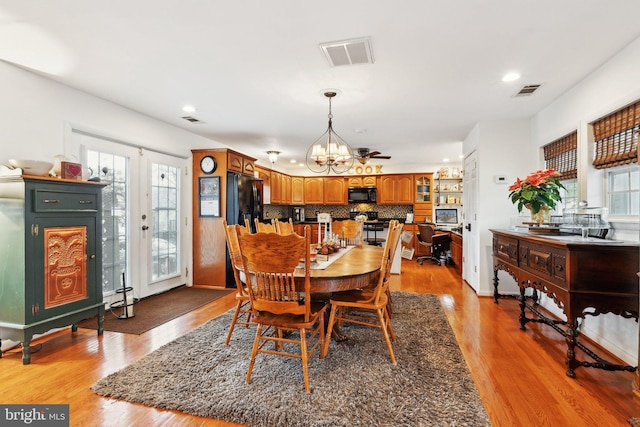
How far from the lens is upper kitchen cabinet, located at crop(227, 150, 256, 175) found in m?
4.85

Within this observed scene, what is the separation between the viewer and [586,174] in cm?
292

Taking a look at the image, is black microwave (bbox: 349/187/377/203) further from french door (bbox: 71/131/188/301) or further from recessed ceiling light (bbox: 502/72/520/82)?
recessed ceiling light (bbox: 502/72/520/82)

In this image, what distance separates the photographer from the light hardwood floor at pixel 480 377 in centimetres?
178

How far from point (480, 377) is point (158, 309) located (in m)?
3.37

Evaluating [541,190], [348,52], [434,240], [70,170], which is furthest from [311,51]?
[434,240]

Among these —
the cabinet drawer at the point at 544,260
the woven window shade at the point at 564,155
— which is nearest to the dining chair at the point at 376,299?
the cabinet drawer at the point at 544,260

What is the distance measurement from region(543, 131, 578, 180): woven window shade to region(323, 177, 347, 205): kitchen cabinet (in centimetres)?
522

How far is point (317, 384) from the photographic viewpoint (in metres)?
2.05

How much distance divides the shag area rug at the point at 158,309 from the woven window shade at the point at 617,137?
4.37 meters

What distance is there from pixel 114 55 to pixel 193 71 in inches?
23.2

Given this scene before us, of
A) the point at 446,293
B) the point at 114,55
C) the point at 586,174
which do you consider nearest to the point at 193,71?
the point at 114,55

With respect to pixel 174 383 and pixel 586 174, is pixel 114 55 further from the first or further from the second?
pixel 586 174

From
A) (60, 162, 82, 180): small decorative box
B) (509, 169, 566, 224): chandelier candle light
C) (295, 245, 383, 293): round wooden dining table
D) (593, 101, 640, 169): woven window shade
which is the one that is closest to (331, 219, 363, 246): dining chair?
(295, 245, 383, 293): round wooden dining table

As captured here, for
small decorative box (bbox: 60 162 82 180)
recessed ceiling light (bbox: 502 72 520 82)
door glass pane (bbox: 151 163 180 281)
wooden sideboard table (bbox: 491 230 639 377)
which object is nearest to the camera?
wooden sideboard table (bbox: 491 230 639 377)
